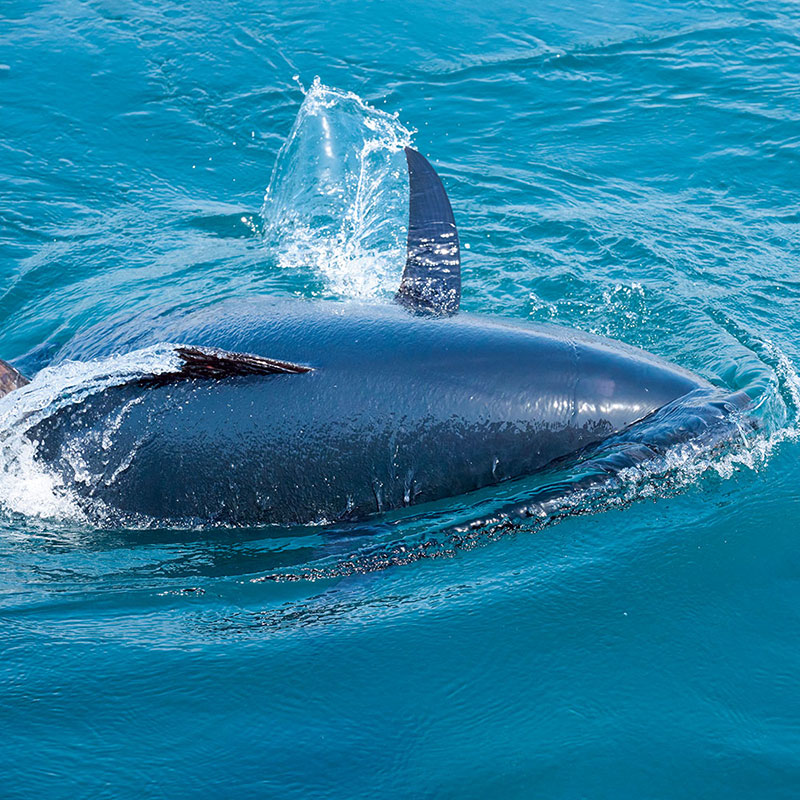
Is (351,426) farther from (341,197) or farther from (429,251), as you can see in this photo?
(341,197)

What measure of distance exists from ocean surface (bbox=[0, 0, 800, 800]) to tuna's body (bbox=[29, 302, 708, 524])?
21cm

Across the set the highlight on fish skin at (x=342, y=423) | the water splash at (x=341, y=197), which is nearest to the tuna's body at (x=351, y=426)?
the highlight on fish skin at (x=342, y=423)

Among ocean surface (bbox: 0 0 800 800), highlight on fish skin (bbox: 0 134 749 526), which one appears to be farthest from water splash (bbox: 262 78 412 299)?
highlight on fish skin (bbox: 0 134 749 526)

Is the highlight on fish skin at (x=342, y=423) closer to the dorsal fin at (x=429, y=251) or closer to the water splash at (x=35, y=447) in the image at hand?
the water splash at (x=35, y=447)

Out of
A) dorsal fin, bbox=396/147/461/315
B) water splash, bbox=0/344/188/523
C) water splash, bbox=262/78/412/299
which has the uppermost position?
water splash, bbox=262/78/412/299

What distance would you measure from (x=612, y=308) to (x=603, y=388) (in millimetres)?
2743

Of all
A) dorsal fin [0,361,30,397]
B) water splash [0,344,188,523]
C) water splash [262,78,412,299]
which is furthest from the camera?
water splash [262,78,412,299]

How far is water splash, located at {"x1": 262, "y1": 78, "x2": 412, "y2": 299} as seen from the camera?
10047mm

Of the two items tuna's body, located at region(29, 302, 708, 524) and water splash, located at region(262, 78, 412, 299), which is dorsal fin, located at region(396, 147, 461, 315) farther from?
water splash, located at region(262, 78, 412, 299)

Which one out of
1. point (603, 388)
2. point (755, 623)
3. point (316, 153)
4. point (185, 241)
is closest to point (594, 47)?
point (316, 153)

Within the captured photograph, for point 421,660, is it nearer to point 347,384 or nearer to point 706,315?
point 347,384

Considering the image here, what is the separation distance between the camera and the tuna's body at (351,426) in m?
6.23

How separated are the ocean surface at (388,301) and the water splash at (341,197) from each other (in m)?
0.04

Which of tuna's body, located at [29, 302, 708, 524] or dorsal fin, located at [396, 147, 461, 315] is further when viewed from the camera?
dorsal fin, located at [396, 147, 461, 315]
